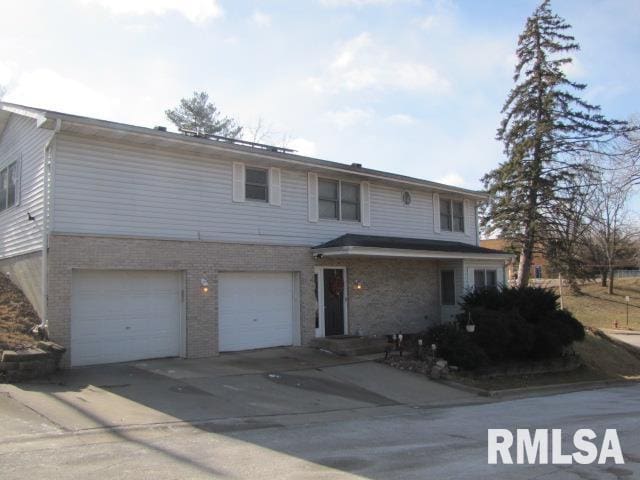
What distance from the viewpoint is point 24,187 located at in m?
14.2

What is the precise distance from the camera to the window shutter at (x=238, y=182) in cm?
1535

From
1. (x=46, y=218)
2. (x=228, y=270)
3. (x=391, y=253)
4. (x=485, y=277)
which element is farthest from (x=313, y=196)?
(x=485, y=277)

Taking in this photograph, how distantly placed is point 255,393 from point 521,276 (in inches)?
1036

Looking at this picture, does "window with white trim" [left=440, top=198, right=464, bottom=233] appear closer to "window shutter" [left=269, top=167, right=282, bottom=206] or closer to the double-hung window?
the double-hung window

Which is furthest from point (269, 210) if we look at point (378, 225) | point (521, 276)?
Answer: point (521, 276)

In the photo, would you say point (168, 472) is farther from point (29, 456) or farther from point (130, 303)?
point (130, 303)

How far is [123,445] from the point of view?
23.1 feet

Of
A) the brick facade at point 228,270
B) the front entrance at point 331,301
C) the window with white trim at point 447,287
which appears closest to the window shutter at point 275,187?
the brick facade at point 228,270

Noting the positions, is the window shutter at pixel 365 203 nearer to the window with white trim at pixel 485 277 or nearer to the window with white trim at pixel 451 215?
the window with white trim at pixel 451 215

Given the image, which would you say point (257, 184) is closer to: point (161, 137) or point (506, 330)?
point (161, 137)

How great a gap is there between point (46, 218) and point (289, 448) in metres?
7.99

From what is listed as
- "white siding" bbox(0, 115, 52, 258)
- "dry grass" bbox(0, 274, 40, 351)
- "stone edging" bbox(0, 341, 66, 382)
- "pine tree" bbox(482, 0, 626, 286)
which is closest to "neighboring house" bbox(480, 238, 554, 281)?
"pine tree" bbox(482, 0, 626, 286)

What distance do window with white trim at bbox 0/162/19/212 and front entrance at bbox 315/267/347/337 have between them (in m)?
8.40
